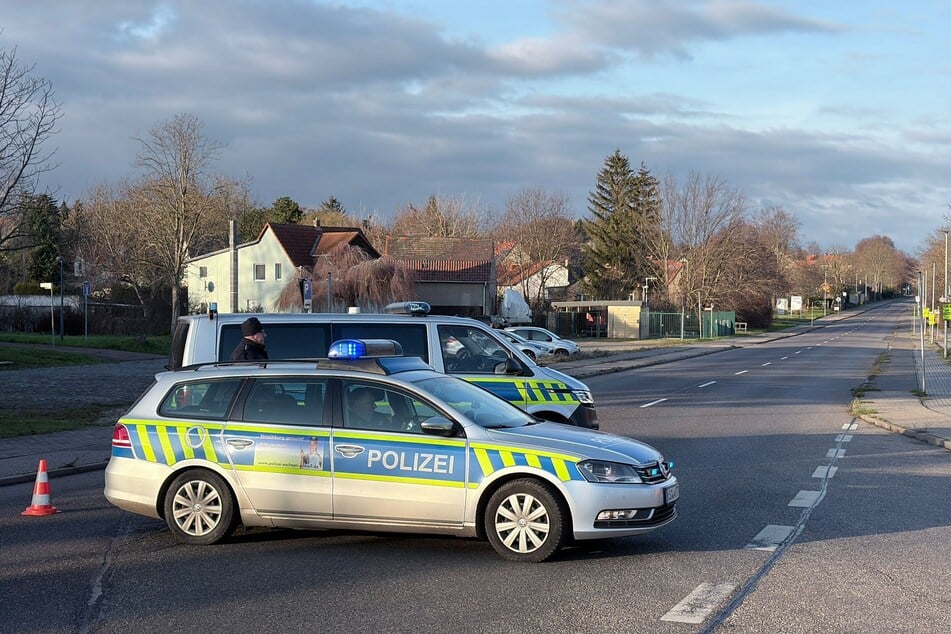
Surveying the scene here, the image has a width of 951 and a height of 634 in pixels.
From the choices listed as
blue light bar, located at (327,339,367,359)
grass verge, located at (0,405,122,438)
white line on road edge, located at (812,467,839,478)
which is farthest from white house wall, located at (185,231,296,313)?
blue light bar, located at (327,339,367,359)

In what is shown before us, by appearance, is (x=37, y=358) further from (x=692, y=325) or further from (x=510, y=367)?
(x=692, y=325)

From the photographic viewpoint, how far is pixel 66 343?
44781mm

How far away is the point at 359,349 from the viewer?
841 centimetres

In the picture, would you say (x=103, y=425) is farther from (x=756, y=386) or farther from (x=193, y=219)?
(x=193, y=219)

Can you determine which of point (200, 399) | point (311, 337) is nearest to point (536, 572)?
point (200, 399)

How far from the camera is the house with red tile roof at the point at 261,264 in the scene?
66.0 meters

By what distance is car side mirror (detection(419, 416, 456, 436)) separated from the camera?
292 inches

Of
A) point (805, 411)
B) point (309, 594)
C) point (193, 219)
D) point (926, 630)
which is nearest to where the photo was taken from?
point (926, 630)

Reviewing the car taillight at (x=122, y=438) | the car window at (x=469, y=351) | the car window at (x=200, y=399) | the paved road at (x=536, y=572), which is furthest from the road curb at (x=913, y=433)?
the car taillight at (x=122, y=438)

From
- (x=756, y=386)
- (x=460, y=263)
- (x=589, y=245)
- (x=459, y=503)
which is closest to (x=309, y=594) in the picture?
(x=459, y=503)

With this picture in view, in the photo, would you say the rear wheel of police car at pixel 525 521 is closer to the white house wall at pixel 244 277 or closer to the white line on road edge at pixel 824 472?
the white line on road edge at pixel 824 472

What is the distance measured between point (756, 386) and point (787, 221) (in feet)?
331

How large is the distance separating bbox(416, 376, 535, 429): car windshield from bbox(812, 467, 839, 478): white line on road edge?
4.95 meters

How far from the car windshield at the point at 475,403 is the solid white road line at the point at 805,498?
10.3 feet
